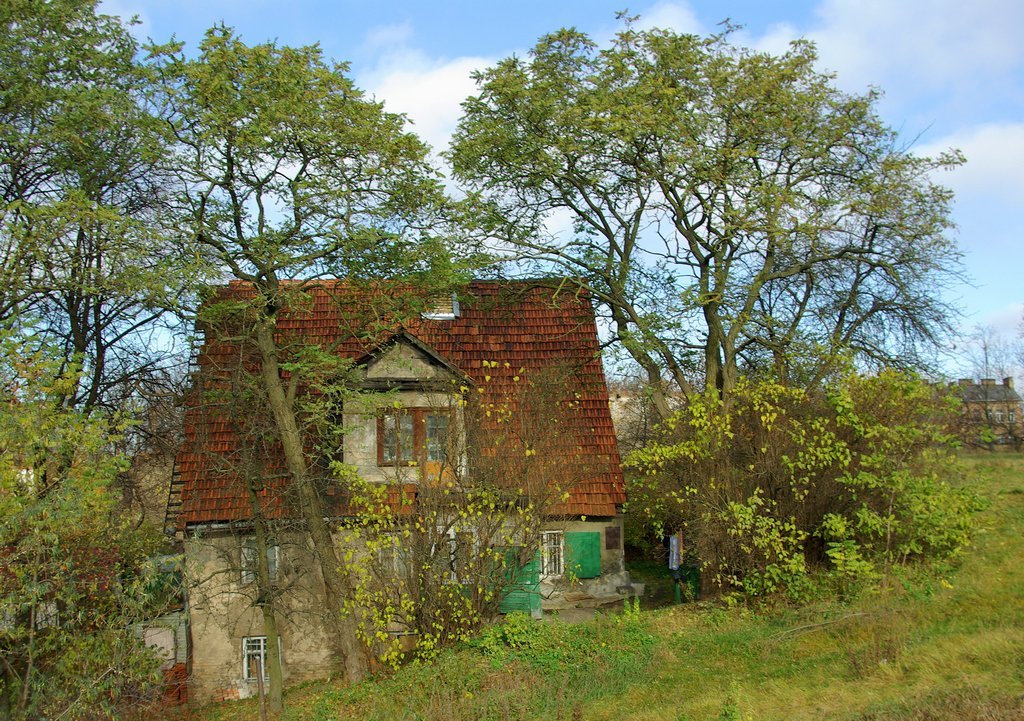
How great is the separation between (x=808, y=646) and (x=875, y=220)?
9.49 meters

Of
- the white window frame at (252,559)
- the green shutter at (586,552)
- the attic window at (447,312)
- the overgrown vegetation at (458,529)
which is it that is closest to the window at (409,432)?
the overgrown vegetation at (458,529)

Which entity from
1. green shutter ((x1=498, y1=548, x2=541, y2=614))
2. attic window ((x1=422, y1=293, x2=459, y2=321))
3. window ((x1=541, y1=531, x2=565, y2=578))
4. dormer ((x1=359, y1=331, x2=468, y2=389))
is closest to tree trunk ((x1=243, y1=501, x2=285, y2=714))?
dormer ((x1=359, y1=331, x2=468, y2=389))

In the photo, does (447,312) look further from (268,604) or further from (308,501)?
(268,604)

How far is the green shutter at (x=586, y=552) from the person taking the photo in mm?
16797

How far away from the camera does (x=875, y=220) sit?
59.2 ft

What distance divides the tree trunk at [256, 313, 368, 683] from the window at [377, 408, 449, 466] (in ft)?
4.97

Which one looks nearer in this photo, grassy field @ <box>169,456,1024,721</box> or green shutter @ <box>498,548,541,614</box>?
grassy field @ <box>169,456,1024,721</box>

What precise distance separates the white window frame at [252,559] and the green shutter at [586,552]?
5.53 m

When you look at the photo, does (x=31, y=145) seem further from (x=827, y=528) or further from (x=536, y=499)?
(x=827, y=528)

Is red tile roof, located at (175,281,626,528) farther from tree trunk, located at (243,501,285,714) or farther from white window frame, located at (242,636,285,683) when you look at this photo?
white window frame, located at (242,636,285,683)

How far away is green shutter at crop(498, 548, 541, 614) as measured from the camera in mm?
14445

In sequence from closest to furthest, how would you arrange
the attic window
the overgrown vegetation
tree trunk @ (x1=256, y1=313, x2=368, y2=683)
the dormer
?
the overgrown vegetation, tree trunk @ (x1=256, y1=313, x2=368, y2=683), the dormer, the attic window

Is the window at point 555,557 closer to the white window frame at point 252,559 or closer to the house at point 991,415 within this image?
the white window frame at point 252,559

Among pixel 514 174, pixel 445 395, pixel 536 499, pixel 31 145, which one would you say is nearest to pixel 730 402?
pixel 536 499
